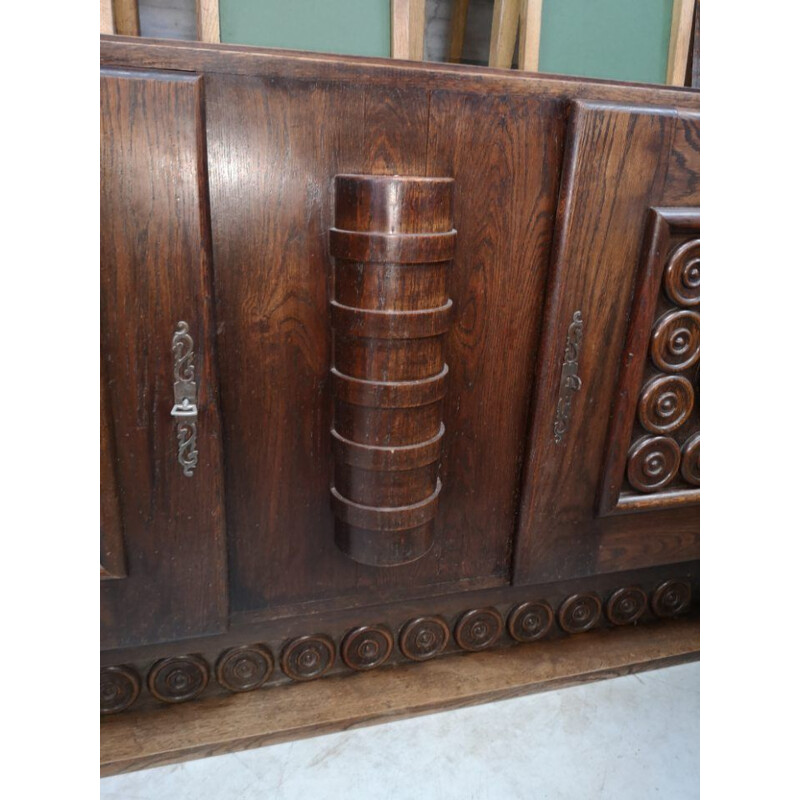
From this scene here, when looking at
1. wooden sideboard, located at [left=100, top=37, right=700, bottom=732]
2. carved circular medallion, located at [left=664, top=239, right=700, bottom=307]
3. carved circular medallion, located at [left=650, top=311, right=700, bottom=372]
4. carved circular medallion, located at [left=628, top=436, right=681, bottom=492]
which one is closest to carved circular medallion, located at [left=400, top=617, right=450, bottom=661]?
wooden sideboard, located at [left=100, top=37, right=700, bottom=732]

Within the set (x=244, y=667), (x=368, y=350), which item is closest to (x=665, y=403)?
(x=368, y=350)

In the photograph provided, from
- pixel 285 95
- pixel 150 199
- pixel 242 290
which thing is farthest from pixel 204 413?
pixel 285 95

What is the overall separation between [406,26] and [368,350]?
759 millimetres

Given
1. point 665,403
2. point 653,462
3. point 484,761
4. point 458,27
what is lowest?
point 484,761

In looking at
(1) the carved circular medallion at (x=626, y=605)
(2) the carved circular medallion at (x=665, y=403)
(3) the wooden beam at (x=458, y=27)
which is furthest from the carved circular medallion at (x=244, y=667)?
(3) the wooden beam at (x=458, y=27)

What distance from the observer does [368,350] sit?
1.05 meters

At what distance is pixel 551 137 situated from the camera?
1117 mm

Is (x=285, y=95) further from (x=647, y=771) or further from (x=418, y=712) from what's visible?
(x=647, y=771)

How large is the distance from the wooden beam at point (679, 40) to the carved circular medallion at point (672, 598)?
1232 millimetres

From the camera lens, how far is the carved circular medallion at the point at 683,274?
1.21 m

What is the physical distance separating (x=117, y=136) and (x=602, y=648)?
1431 millimetres

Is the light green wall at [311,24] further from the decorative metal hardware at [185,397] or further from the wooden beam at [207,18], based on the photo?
the decorative metal hardware at [185,397]

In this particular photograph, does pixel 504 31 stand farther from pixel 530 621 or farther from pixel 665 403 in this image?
pixel 530 621

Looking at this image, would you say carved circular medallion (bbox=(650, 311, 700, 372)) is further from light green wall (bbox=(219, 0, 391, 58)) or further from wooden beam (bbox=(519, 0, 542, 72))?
light green wall (bbox=(219, 0, 391, 58))
